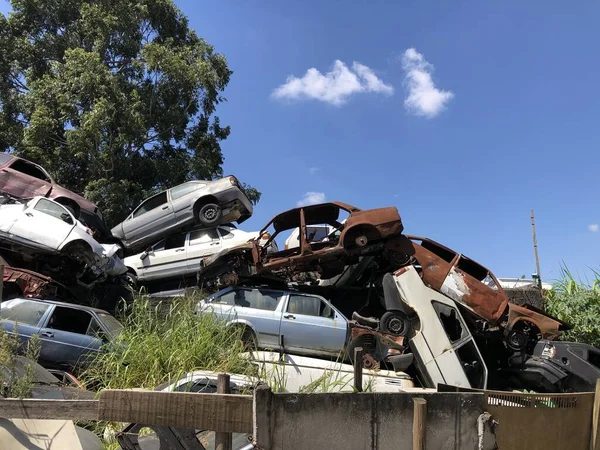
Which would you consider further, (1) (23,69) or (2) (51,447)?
(1) (23,69)

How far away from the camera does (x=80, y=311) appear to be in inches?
308

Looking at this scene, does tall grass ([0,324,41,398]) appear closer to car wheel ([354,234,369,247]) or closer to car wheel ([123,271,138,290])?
car wheel ([354,234,369,247])

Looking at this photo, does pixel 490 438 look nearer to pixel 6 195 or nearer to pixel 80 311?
pixel 80 311

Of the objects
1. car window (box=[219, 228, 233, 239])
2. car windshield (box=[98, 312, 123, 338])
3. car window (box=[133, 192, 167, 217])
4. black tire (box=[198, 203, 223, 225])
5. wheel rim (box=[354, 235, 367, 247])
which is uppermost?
car window (box=[133, 192, 167, 217])

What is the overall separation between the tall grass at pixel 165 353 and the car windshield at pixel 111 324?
1.62ft

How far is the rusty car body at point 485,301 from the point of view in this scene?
321 inches

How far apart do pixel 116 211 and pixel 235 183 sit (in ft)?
20.4

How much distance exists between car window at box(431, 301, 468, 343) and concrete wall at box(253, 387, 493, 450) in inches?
215

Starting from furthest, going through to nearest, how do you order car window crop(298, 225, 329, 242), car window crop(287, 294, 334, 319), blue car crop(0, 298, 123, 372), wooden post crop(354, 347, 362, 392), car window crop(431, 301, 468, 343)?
car window crop(298, 225, 329, 242)
car window crop(287, 294, 334, 319)
car window crop(431, 301, 468, 343)
blue car crop(0, 298, 123, 372)
wooden post crop(354, 347, 362, 392)

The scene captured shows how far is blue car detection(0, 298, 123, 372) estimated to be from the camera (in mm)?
7180

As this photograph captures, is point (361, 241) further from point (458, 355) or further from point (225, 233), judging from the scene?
point (225, 233)

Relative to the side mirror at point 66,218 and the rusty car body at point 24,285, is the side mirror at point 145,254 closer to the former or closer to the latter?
the side mirror at point 66,218

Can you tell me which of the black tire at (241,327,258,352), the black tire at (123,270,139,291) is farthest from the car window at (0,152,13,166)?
the black tire at (241,327,258,352)

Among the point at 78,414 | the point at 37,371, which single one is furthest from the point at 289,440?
the point at 37,371
